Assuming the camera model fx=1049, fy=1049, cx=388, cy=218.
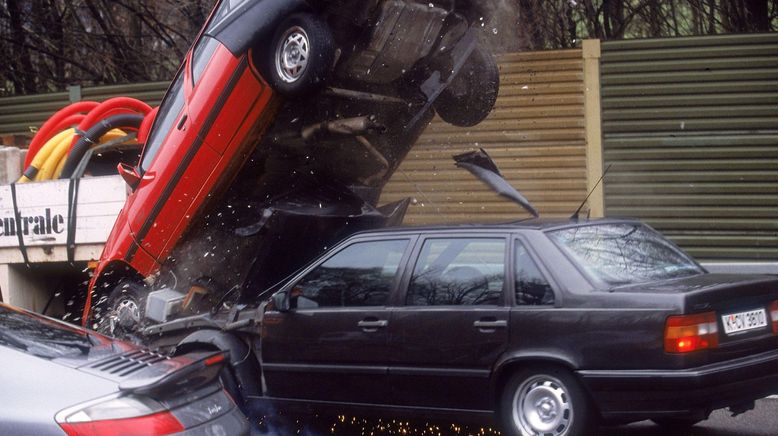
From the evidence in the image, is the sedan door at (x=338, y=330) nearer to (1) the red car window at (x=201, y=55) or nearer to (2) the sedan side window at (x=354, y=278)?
(2) the sedan side window at (x=354, y=278)

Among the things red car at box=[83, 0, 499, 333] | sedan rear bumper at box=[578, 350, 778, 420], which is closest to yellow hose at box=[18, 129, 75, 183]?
red car at box=[83, 0, 499, 333]

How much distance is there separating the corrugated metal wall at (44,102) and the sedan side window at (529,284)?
28.1 ft

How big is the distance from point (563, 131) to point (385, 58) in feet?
15.6

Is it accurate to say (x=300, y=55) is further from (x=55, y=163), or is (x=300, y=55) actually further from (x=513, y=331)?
(x=55, y=163)

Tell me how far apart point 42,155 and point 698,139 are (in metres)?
6.95

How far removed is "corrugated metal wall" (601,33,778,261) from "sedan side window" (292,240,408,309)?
5.87m

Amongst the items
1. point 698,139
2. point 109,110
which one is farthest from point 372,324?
point 698,139

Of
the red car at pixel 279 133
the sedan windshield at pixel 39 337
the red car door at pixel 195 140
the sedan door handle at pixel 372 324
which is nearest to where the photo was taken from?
the sedan windshield at pixel 39 337

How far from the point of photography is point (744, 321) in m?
5.80

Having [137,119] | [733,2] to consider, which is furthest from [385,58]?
[733,2]

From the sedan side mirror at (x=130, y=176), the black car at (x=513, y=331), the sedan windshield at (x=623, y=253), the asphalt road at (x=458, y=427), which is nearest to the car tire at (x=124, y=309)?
the sedan side mirror at (x=130, y=176)

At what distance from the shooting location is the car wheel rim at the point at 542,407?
18.7 feet

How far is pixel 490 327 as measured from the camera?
597 cm

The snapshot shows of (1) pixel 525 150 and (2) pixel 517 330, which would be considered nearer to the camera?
(2) pixel 517 330
